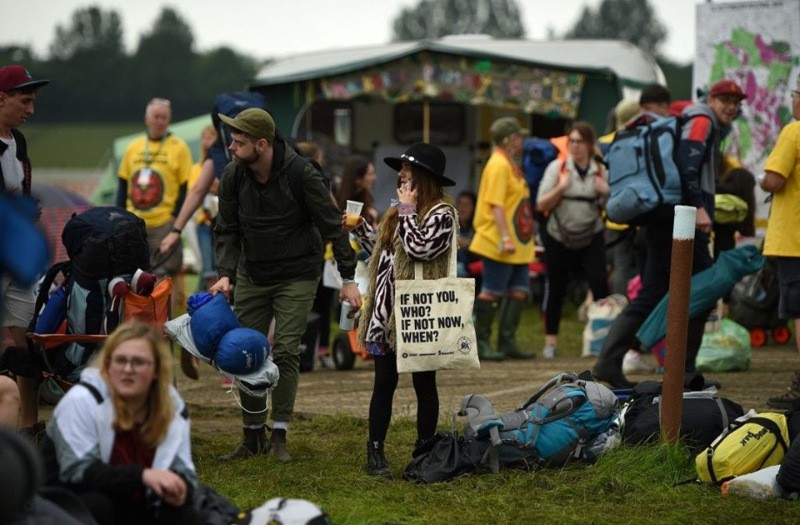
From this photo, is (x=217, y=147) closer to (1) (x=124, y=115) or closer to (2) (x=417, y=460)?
(2) (x=417, y=460)

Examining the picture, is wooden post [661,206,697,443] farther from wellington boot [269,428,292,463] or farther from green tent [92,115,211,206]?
green tent [92,115,211,206]

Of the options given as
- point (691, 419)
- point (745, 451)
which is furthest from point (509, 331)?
point (745, 451)

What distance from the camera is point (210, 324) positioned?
7137 mm

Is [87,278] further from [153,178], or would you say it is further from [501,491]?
[153,178]

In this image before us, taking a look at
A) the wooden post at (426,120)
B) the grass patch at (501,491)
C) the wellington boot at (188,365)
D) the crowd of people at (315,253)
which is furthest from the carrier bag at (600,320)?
the wooden post at (426,120)

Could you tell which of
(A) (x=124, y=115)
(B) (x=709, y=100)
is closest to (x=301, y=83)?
(B) (x=709, y=100)

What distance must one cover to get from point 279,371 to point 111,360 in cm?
262

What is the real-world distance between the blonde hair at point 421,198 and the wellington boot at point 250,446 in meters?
1.32

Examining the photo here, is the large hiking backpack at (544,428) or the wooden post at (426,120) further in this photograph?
the wooden post at (426,120)

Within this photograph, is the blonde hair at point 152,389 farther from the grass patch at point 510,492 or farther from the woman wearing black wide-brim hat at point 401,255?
the woman wearing black wide-brim hat at point 401,255

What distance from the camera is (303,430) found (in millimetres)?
8812

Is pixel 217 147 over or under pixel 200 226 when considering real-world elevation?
over

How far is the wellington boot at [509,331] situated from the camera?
1257cm

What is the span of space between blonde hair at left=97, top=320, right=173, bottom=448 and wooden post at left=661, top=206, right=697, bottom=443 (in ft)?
9.82
